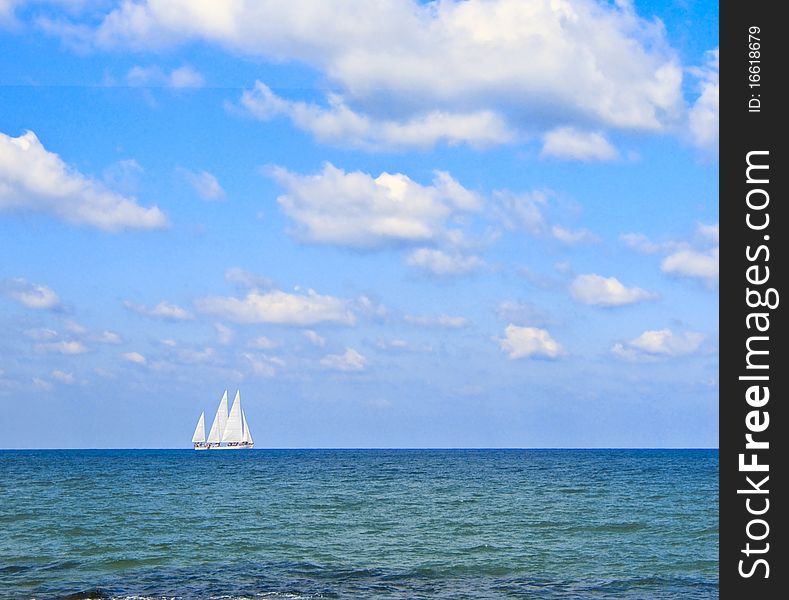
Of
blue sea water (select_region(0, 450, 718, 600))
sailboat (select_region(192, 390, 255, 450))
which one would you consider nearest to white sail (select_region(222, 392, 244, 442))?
sailboat (select_region(192, 390, 255, 450))

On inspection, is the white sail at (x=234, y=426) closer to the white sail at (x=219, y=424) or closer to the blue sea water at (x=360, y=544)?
the white sail at (x=219, y=424)

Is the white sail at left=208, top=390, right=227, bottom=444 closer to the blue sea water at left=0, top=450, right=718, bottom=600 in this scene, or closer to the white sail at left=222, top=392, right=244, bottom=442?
the white sail at left=222, top=392, right=244, bottom=442

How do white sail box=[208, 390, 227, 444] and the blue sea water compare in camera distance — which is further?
white sail box=[208, 390, 227, 444]

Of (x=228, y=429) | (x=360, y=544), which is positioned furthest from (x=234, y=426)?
(x=360, y=544)

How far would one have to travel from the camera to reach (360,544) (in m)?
30.2

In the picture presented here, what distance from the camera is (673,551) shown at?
94.7 ft

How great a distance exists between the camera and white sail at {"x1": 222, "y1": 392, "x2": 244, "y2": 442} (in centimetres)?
15538

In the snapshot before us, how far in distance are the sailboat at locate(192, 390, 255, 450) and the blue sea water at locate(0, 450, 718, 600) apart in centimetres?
9927

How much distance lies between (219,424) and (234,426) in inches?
122

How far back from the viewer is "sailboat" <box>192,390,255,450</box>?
15525cm

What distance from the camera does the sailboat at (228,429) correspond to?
15525cm

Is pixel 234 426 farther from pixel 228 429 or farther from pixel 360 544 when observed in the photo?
pixel 360 544
